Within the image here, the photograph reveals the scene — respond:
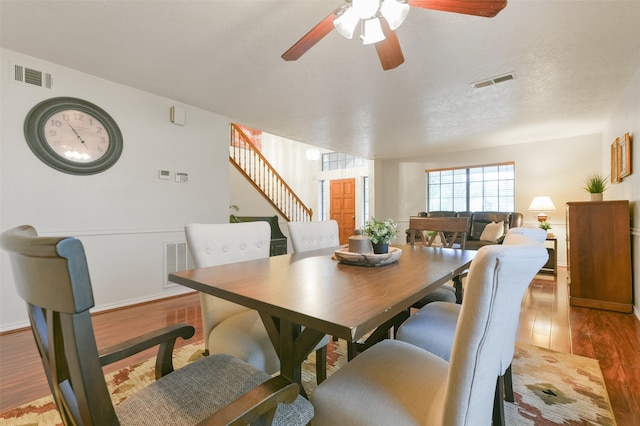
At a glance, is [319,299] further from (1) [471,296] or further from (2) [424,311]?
(2) [424,311]

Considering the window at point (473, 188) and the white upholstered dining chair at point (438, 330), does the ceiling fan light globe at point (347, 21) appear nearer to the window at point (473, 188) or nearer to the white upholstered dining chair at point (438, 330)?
the white upholstered dining chair at point (438, 330)

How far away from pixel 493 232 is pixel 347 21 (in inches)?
170

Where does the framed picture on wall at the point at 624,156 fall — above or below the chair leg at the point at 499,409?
above

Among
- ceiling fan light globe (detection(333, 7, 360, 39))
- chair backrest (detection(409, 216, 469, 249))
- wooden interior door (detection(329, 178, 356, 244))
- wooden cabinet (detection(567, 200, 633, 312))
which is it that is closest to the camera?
ceiling fan light globe (detection(333, 7, 360, 39))

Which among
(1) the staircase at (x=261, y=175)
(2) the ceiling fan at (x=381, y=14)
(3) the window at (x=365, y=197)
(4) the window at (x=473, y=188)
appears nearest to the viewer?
(2) the ceiling fan at (x=381, y=14)

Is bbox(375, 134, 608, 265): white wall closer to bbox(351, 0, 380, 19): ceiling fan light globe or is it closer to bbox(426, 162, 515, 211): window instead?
bbox(426, 162, 515, 211): window

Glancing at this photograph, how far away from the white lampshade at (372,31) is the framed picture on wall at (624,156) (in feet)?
9.66

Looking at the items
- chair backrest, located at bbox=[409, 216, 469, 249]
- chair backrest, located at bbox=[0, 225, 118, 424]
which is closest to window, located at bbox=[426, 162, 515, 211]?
chair backrest, located at bbox=[409, 216, 469, 249]

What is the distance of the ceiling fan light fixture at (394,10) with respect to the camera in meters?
1.43

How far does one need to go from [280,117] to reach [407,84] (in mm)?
1695

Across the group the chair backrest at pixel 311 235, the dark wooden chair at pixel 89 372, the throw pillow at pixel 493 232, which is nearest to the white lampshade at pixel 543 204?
the throw pillow at pixel 493 232

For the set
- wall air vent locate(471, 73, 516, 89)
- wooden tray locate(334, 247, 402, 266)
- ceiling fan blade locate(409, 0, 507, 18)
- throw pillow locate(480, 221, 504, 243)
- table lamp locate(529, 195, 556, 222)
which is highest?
wall air vent locate(471, 73, 516, 89)

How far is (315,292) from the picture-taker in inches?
38.8

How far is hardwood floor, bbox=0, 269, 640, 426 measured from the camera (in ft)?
5.36
